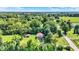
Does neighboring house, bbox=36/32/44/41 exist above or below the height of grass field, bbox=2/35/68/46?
above

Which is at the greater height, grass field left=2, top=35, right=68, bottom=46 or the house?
the house

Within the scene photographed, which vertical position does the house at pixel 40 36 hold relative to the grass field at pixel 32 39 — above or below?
above

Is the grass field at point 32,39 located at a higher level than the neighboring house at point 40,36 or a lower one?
lower
